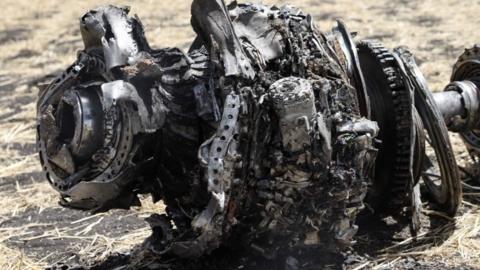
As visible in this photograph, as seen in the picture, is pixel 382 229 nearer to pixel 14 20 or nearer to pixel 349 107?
pixel 349 107

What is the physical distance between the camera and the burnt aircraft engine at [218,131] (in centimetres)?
→ 302

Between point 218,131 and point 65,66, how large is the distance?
5589mm

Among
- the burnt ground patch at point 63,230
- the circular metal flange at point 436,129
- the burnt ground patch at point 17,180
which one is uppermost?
the circular metal flange at point 436,129

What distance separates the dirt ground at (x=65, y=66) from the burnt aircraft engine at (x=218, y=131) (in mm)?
644

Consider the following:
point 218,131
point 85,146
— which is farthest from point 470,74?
point 85,146

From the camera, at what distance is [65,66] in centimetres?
823

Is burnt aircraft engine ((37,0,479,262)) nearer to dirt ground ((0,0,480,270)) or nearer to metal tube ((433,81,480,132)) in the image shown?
dirt ground ((0,0,480,270))

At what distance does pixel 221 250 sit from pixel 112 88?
3.21 feet

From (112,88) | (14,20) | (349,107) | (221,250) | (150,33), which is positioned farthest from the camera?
(14,20)

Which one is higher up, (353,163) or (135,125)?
(135,125)

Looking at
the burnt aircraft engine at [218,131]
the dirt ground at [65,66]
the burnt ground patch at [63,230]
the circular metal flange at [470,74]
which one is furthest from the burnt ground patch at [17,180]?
the circular metal flange at [470,74]

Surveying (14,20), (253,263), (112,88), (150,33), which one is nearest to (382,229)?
(253,263)

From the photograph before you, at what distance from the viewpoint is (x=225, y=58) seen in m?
3.12

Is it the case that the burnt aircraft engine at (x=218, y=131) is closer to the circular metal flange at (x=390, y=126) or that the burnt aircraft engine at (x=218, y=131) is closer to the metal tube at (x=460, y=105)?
the circular metal flange at (x=390, y=126)
